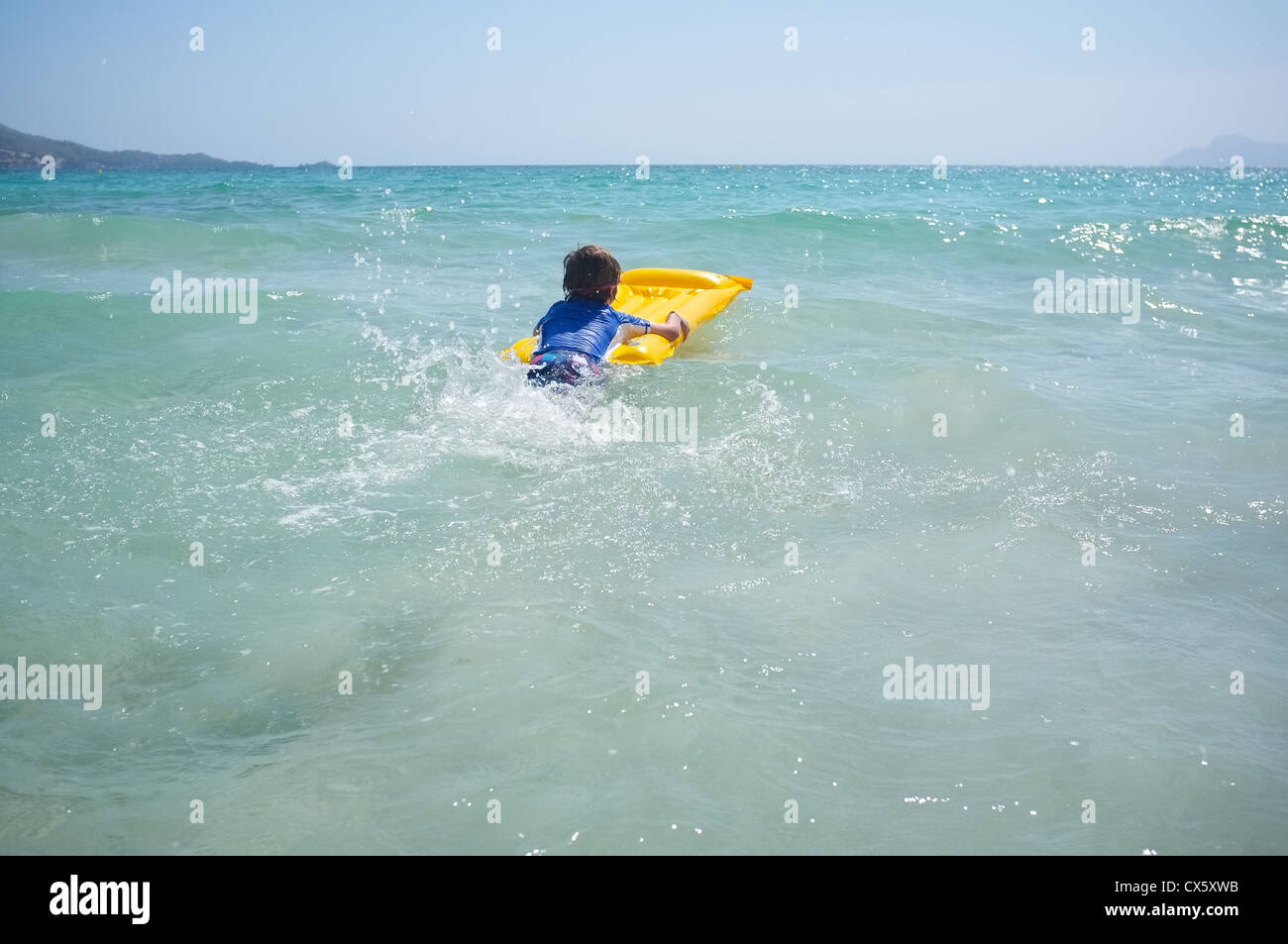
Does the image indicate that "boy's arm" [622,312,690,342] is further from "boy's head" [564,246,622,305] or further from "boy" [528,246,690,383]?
"boy's head" [564,246,622,305]

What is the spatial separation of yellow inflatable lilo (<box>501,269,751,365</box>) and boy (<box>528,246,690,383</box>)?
1.02 ft

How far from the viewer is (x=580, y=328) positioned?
5.51m

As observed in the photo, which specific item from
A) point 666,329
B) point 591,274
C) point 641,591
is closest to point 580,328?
point 591,274

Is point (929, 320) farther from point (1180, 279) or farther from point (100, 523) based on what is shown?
point (100, 523)

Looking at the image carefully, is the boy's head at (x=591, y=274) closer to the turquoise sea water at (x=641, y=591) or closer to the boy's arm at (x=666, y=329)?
the boy's arm at (x=666, y=329)

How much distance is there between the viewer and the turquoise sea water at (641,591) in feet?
7.27

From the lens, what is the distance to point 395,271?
10102 mm

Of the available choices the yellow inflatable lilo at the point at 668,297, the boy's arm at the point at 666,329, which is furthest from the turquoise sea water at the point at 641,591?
the boy's arm at the point at 666,329

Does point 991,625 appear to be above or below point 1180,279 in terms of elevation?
below

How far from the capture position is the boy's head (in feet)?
18.2

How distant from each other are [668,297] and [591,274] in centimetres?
176
